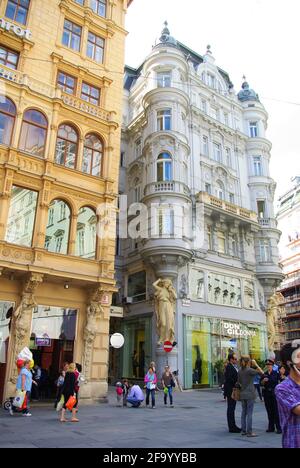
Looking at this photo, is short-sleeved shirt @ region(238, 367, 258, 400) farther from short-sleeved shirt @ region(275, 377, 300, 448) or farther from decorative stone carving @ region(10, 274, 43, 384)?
decorative stone carving @ region(10, 274, 43, 384)

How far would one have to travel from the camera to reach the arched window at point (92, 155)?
61.5ft

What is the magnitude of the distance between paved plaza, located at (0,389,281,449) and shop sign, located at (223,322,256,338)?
46.5 feet

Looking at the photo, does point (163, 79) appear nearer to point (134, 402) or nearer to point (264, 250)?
point (264, 250)

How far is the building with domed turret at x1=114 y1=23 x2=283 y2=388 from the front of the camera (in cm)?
2530

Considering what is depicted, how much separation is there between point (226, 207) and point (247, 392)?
73.5ft

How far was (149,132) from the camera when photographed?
28.5m

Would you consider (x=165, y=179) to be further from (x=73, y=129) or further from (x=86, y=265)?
(x=86, y=265)

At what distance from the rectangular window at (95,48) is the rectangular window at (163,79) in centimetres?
844

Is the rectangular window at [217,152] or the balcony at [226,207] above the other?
the rectangular window at [217,152]

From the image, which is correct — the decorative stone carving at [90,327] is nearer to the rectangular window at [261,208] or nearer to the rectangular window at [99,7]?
the rectangular window at [99,7]

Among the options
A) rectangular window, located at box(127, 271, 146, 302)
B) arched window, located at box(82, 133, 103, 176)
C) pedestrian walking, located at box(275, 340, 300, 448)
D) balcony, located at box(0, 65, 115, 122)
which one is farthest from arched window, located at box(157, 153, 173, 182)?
pedestrian walking, located at box(275, 340, 300, 448)

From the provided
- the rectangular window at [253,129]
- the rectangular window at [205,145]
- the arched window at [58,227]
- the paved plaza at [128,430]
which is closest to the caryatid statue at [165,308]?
the arched window at [58,227]

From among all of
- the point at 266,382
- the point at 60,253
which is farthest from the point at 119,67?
the point at 266,382

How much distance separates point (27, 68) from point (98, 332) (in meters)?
13.2
